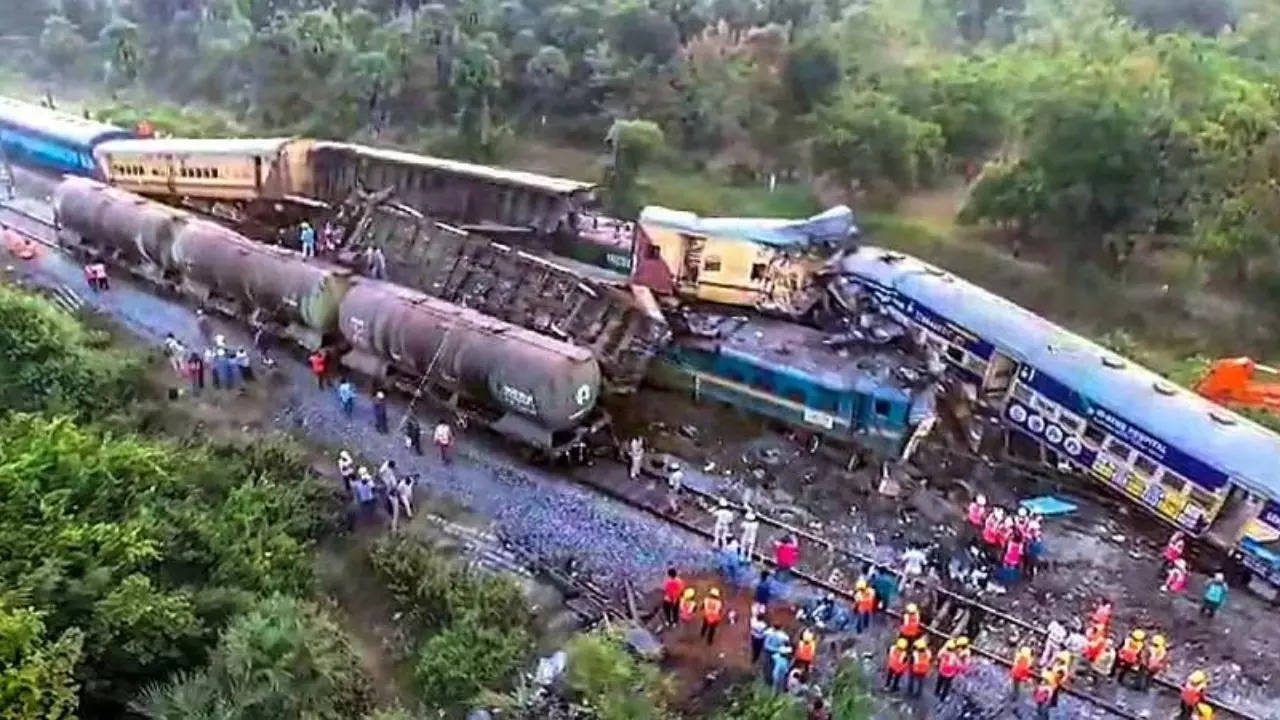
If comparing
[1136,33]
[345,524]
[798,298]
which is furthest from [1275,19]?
[345,524]

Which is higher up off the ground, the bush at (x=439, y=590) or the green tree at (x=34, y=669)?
the green tree at (x=34, y=669)

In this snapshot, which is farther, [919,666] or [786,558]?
[786,558]

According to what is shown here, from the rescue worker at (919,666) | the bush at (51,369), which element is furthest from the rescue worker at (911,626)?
the bush at (51,369)

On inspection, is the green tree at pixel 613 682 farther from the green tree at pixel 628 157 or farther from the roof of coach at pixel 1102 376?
the green tree at pixel 628 157

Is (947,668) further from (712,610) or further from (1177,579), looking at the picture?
(1177,579)

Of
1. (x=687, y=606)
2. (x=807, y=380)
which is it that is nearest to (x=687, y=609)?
(x=687, y=606)

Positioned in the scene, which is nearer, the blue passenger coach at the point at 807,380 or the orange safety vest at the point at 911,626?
the orange safety vest at the point at 911,626
